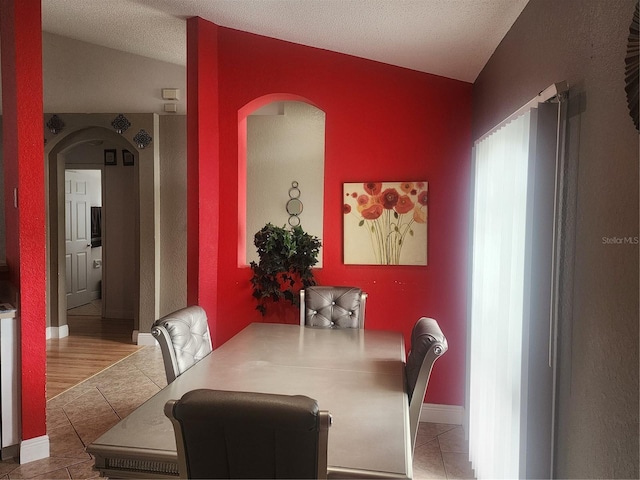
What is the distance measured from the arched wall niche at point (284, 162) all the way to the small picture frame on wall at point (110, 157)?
2.24 m

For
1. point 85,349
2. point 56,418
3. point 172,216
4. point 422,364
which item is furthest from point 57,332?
point 422,364

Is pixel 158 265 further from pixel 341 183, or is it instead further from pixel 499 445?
pixel 499 445

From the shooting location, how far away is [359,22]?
305cm

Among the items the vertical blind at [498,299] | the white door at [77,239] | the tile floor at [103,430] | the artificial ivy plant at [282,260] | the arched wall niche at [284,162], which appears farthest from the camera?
the white door at [77,239]

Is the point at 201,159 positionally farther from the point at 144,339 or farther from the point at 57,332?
the point at 57,332

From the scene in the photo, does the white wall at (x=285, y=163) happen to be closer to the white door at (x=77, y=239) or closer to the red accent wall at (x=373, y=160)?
the red accent wall at (x=373, y=160)

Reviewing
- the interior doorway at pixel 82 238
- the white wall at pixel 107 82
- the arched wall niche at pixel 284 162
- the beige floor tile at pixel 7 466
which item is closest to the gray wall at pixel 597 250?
the beige floor tile at pixel 7 466

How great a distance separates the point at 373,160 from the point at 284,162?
7.38 feet

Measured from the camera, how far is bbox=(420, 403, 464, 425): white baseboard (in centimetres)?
Result: 370

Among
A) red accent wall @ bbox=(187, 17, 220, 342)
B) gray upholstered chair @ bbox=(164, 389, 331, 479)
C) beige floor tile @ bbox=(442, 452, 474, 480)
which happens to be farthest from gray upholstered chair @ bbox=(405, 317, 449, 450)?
red accent wall @ bbox=(187, 17, 220, 342)

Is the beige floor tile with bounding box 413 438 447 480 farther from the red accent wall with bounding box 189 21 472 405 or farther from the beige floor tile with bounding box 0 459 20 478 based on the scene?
the beige floor tile with bounding box 0 459 20 478

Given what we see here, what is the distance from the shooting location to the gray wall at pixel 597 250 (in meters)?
1.22

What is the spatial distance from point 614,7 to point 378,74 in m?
2.52

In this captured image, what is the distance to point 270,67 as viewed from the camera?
3842mm
